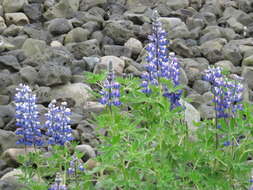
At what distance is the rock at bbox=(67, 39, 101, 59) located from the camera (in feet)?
24.9

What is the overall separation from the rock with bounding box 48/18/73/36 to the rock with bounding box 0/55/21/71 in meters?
1.39

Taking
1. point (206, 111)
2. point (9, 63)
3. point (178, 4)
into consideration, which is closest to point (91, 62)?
point (9, 63)

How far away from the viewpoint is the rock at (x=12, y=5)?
9078 millimetres

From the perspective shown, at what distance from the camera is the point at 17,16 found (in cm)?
878

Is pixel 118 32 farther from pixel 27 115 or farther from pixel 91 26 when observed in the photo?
pixel 27 115

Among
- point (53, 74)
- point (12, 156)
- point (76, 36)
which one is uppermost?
point (76, 36)

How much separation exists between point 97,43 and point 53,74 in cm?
155

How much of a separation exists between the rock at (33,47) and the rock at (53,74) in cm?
95

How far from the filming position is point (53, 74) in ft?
21.2

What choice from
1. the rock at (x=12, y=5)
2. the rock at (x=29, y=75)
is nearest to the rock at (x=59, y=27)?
the rock at (x=12, y=5)

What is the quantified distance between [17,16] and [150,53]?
5277 millimetres

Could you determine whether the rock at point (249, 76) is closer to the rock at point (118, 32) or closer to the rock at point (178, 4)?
the rock at point (118, 32)

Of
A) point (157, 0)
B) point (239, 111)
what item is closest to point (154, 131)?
point (239, 111)

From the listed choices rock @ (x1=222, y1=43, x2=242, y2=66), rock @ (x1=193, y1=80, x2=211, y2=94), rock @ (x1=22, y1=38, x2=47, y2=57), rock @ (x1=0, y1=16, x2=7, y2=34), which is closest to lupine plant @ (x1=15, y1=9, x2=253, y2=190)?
rock @ (x1=193, y1=80, x2=211, y2=94)
